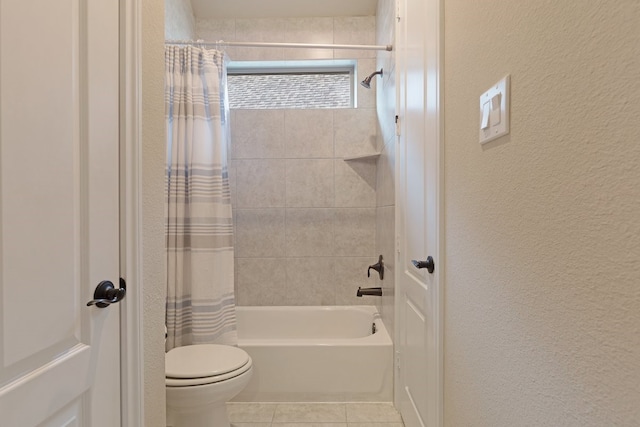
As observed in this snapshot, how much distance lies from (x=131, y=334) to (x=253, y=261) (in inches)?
72.1

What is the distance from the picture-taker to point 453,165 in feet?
3.65

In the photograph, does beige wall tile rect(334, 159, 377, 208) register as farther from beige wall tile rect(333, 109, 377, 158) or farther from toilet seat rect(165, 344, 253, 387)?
toilet seat rect(165, 344, 253, 387)

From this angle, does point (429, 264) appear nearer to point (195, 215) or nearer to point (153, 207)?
point (153, 207)

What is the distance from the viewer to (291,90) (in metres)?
3.00

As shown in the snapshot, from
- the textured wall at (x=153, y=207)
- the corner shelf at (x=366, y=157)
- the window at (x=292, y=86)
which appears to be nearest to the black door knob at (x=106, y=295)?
the textured wall at (x=153, y=207)

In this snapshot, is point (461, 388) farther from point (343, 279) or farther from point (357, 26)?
point (357, 26)

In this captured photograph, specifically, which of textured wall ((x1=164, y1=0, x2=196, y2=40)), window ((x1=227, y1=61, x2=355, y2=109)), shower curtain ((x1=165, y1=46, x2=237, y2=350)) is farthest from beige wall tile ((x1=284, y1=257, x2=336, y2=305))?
textured wall ((x1=164, y1=0, x2=196, y2=40))

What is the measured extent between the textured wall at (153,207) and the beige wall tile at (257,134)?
1603 millimetres

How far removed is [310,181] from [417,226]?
143cm

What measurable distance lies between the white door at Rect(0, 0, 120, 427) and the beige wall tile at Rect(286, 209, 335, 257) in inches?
74.9

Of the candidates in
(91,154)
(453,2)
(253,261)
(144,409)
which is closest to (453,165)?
(453,2)

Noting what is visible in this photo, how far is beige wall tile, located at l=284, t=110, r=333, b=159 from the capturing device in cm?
283

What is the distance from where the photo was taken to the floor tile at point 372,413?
1.92 meters

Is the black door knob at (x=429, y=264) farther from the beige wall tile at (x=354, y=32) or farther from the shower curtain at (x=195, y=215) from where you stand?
the beige wall tile at (x=354, y=32)
